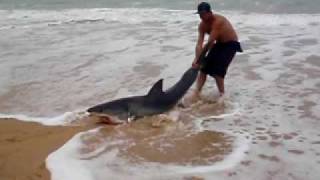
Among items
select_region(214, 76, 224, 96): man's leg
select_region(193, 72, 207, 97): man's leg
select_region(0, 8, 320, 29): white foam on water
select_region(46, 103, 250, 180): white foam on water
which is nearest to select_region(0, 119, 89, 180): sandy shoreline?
select_region(46, 103, 250, 180): white foam on water

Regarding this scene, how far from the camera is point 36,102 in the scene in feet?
25.4

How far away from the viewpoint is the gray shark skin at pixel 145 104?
6488 mm

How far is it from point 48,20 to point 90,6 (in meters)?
4.65

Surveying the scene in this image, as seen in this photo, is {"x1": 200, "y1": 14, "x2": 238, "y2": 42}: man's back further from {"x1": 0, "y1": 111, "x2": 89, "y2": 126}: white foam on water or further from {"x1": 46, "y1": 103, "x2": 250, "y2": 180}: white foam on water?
{"x1": 46, "y1": 103, "x2": 250, "y2": 180}: white foam on water

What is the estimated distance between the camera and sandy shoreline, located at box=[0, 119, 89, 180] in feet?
16.1

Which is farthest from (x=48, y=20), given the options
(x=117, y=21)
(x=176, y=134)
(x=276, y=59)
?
(x=176, y=134)

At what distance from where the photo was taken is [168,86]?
849 cm

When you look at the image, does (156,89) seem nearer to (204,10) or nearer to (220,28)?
(204,10)

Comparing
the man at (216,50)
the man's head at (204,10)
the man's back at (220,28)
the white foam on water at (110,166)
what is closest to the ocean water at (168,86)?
the white foam on water at (110,166)

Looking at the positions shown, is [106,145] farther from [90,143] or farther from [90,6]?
[90,6]

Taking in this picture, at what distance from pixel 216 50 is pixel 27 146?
3.29 m

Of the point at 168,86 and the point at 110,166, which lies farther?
the point at 168,86

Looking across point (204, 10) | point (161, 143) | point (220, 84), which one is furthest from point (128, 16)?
point (161, 143)

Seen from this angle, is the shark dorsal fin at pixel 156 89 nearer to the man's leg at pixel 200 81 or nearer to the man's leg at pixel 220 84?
Result: the man's leg at pixel 200 81
